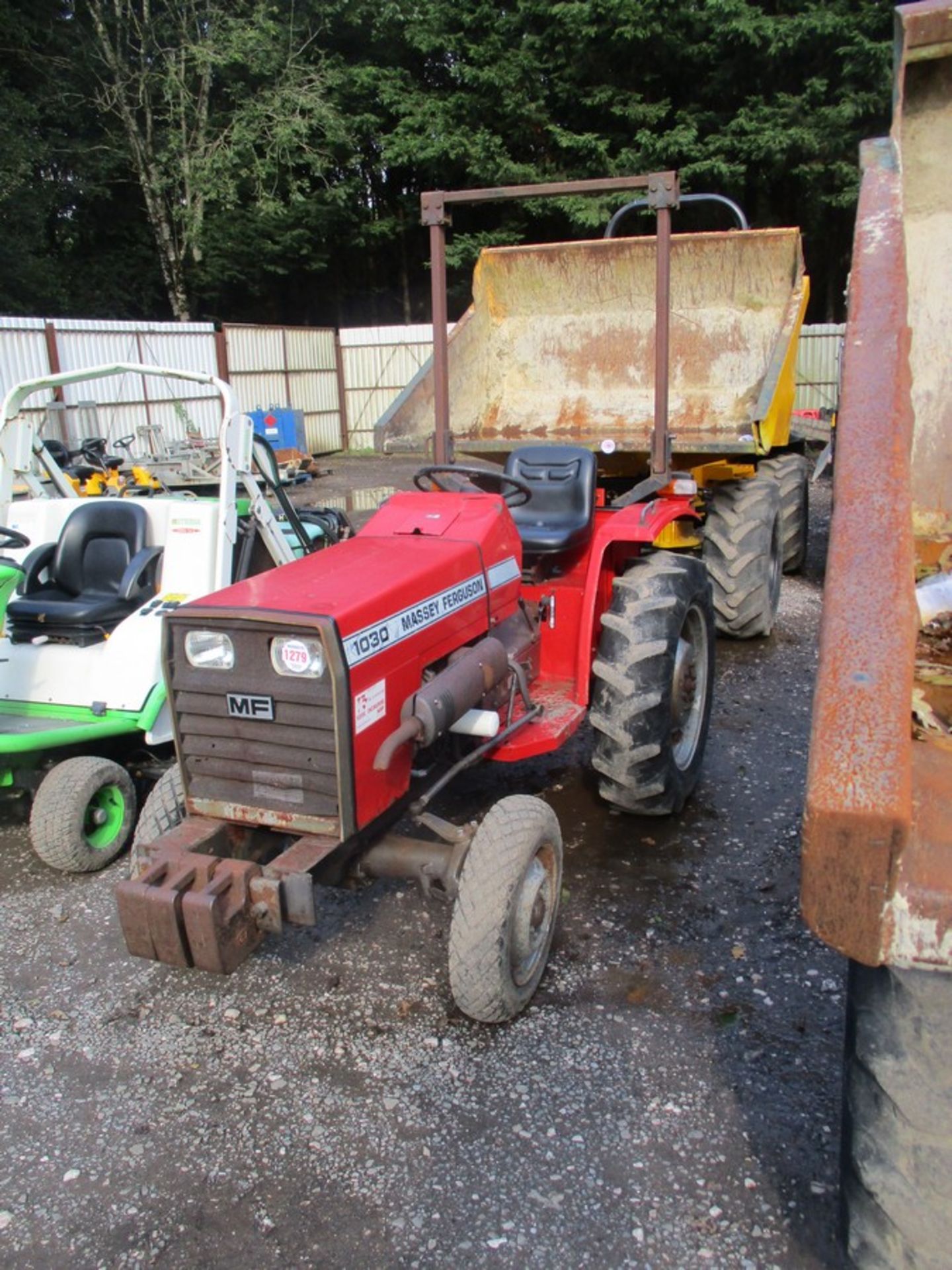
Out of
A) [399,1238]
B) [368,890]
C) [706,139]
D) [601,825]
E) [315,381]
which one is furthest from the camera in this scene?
[706,139]

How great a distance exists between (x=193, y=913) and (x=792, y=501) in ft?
20.1

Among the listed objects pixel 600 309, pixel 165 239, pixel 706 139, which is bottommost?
pixel 600 309

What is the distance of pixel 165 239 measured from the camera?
2250 cm

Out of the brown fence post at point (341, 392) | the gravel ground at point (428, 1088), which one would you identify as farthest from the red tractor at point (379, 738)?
the brown fence post at point (341, 392)

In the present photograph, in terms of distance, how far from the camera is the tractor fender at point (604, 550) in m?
3.85

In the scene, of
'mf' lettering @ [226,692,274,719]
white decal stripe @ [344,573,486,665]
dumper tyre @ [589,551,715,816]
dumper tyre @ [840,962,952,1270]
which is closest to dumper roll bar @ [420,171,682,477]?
dumper tyre @ [589,551,715,816]

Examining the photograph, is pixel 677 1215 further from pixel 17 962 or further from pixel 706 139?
pixel 706 139

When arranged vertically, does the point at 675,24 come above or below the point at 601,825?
above

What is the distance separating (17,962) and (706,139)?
69.6 ft

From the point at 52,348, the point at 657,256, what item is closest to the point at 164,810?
the point at 657,256

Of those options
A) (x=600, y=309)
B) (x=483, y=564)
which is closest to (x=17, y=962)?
(x=483, y=564)

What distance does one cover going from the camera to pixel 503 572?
3553 millimetres

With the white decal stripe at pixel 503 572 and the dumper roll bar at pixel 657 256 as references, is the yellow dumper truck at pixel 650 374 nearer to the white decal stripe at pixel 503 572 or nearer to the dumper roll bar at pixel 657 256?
the dumper roll bar at pixel 657 256

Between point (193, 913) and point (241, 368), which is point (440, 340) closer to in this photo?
point (193, 913)
